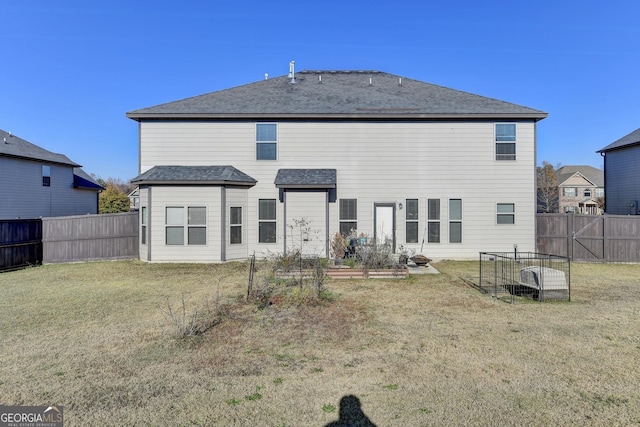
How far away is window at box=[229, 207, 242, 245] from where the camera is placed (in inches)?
487

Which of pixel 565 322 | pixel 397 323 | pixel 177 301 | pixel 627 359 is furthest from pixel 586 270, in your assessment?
pixel 177 301

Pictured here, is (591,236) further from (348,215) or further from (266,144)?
(266,144)

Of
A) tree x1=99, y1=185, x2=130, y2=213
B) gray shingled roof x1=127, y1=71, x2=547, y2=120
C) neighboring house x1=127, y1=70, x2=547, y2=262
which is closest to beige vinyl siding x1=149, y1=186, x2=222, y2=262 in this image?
neighboring house x1=127, y1=70, x2=547, y2=262

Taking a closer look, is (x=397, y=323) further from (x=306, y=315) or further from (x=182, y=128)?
(x=182, y=128)

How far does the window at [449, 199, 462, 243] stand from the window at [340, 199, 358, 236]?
3.85m

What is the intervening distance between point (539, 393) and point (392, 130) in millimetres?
10839

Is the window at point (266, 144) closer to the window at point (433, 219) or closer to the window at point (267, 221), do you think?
the window at point (267, 221)

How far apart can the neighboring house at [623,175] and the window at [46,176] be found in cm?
3551

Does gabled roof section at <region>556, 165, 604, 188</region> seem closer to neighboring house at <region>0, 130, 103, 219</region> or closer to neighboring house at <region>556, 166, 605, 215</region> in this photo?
neighboring house at <region>556, 166, 605, 215</region>

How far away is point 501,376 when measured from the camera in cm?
379

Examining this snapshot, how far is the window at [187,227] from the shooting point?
12.0 m

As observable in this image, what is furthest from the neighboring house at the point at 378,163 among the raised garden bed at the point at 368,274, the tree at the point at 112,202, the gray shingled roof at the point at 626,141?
the tree at the point at 112,202

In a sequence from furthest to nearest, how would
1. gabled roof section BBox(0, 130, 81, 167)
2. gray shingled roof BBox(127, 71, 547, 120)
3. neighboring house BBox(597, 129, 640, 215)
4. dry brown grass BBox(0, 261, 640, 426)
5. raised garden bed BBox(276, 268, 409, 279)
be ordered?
gabled roof section BBox(0, 130, 81, 167)
neighboring house BBox(597, 129, 640, 215)
gray shingled roof BBox(127, 71, 547, 120)
raised garden bed BBox(276, 268, 409, 279)
dry brown grass BBox(0, 261, 640, 426)
